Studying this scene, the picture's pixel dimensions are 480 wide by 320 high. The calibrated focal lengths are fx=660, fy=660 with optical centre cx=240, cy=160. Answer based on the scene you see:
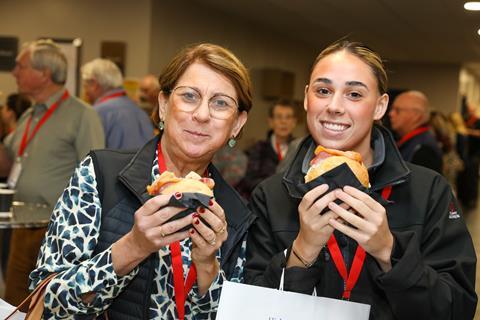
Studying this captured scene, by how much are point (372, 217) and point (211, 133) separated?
0.57 metres

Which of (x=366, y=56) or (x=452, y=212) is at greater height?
(x=366, y=56)

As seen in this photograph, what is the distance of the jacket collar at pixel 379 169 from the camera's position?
201 centimetres

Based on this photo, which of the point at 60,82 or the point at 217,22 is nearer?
the point at 60,82

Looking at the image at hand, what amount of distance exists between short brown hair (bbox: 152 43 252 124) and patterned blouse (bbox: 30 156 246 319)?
0.38 meters

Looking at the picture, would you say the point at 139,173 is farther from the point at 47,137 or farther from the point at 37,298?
the point at 47,137

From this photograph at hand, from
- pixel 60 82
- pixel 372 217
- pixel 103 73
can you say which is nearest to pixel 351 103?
pixel 372 217

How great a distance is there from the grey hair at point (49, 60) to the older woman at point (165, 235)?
2897 mm

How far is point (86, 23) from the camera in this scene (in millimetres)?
8922

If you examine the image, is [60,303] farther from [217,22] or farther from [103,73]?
[217,22]

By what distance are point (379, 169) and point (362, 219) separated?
1.29 feet

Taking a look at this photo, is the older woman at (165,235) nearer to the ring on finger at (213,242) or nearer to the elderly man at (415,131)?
the ring on finger at (213,242)

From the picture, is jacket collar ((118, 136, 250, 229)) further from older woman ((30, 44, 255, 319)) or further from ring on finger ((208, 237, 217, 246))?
ring on finger ((208, 237, 217, 246))

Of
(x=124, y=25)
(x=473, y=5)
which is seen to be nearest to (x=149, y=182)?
(x=473, y=5)

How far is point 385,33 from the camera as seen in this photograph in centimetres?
1109
